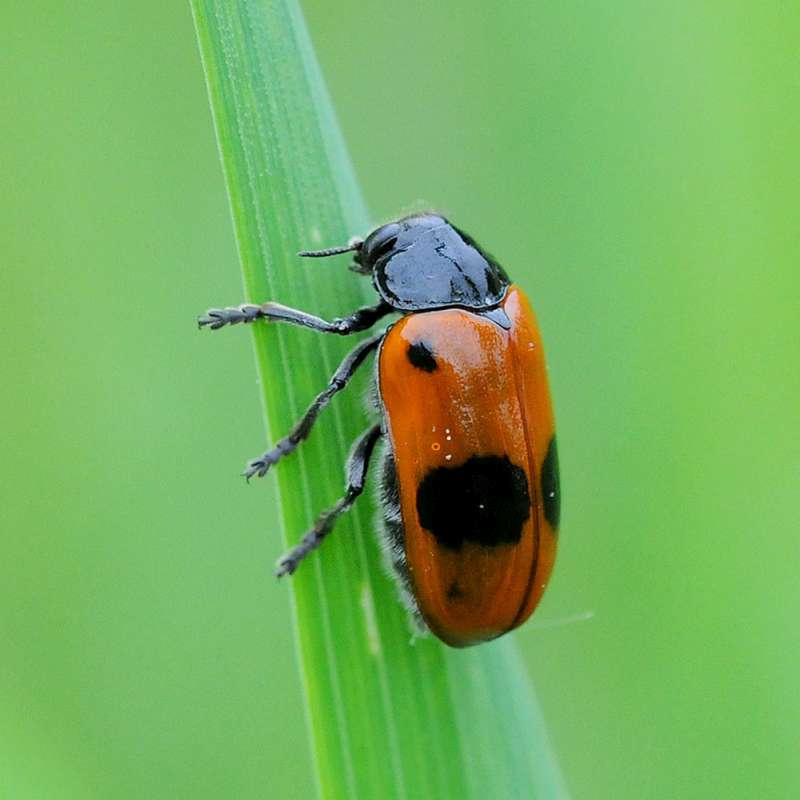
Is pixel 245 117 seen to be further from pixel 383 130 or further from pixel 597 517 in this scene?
pixel 383 130

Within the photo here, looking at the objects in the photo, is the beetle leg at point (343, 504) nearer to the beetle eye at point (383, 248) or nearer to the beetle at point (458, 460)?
the beetle at point (458, 460)

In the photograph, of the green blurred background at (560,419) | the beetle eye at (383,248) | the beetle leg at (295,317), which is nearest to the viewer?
the beetle leg at (295,317)

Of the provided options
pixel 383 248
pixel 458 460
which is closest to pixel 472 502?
pixel 458 460

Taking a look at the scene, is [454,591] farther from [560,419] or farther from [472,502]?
[560,419]

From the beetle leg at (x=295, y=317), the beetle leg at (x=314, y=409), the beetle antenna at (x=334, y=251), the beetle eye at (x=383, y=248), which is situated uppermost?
the beetle eye at (x=383, y=248)

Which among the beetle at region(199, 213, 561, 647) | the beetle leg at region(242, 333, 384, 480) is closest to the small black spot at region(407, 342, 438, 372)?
the beetle at region(199, 213, 561, 647)

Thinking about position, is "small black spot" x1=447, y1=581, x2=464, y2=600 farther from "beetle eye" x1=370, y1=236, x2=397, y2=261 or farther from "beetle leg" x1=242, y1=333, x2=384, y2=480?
"beetle eye" x1=370, y1=236, x2=397, y2=261

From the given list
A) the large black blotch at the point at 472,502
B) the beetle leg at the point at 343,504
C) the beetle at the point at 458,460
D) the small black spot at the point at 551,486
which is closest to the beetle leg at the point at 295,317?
the beetle at the point at 458,460

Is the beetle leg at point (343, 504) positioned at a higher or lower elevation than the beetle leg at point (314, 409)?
lower
